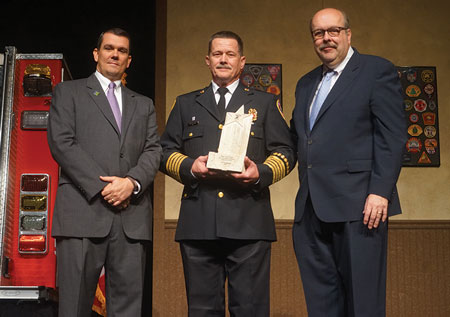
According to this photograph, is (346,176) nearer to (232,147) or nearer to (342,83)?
(342,83)

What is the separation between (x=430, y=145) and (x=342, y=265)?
122 inches

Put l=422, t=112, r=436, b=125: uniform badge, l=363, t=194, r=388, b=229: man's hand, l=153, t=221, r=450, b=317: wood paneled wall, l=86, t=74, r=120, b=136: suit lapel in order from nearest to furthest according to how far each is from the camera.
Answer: l=363, t=194, r=388, b=229: man's hand < l=86, t=74, r=120, b=136: suit lapel < l=153, t=221, r=450, b=317: wood paneled wall < l=422, t=112, r=436, b=125: uniform badge

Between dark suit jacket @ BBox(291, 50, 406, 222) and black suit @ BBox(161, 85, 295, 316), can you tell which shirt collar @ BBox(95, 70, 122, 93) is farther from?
dark suit jacket @ BBox(291, 50, 406, 222)

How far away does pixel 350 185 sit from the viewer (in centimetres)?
280

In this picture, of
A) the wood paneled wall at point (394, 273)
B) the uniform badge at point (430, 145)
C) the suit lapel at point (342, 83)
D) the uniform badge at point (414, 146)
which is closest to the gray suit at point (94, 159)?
the suit lapel at point (342, 83)

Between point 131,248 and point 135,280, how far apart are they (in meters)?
0.15

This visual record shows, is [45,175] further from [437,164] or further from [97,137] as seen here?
[437,164]

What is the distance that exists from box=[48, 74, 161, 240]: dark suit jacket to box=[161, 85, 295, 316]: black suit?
0.51 ft

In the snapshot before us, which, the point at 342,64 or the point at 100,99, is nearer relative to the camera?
the point at 342,64

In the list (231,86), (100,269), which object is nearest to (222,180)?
(231,86)

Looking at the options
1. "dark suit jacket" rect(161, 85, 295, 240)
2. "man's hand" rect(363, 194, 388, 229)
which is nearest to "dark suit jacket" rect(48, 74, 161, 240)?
"dark suit jacket" rect(161, 85, 295, 240)

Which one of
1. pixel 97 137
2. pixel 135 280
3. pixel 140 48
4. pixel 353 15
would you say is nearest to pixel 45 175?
pixel 97 137

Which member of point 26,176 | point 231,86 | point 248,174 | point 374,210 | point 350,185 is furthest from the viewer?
point 26,176

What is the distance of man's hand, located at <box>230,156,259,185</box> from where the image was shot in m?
2.90
